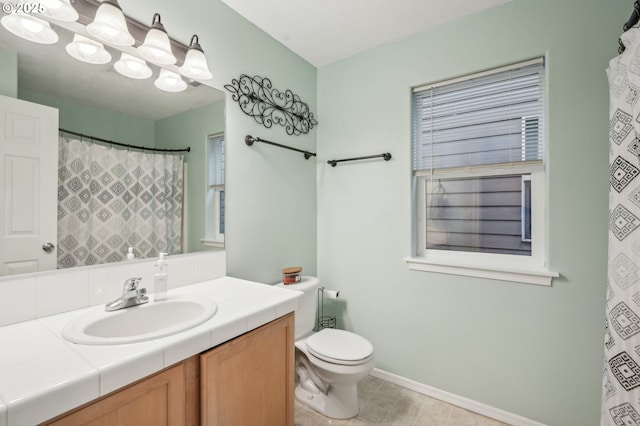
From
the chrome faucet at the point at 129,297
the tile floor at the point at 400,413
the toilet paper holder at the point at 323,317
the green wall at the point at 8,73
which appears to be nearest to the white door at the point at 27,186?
the green wall at the point at 8,73

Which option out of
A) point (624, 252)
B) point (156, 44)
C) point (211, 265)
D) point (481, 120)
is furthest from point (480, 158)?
point (156, 44)

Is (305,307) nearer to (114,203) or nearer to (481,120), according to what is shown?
(114,203)

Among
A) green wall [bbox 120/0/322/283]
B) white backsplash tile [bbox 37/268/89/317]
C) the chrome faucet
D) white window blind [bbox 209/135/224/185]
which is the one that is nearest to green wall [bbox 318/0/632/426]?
green wall [bbox 120/0/322/283]

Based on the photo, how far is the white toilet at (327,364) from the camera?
1.59 metres

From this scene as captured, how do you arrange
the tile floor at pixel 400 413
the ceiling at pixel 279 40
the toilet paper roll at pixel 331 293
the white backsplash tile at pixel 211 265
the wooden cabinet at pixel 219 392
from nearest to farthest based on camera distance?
the wooden cabinet at pixel 219 392 < the ceiling at pixel 279 40 < the white backsplash tile at pixel 211 265 < the tile floor at pixel 400 413 < the toilet paper roll at pixel 331 293

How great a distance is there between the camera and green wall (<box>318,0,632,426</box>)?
1.46 metres

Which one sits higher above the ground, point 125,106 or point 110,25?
point 110,25

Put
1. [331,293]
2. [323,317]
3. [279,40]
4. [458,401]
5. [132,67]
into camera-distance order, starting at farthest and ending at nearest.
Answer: [323,317] < [331,293] < [279,40] < [458,401] < [132,67]

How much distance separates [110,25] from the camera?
1106 millimetres

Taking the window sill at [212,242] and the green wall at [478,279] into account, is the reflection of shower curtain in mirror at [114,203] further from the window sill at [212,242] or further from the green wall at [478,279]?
the green wall at [478,279]

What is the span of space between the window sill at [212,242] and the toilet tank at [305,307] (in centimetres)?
53

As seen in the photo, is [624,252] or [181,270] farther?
[181,270]

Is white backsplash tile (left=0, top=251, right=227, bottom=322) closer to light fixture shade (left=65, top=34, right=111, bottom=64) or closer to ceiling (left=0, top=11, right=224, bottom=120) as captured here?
ceiling (left=0, top=11, right=224, bottom=120)

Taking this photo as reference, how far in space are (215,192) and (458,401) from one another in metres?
1.97
